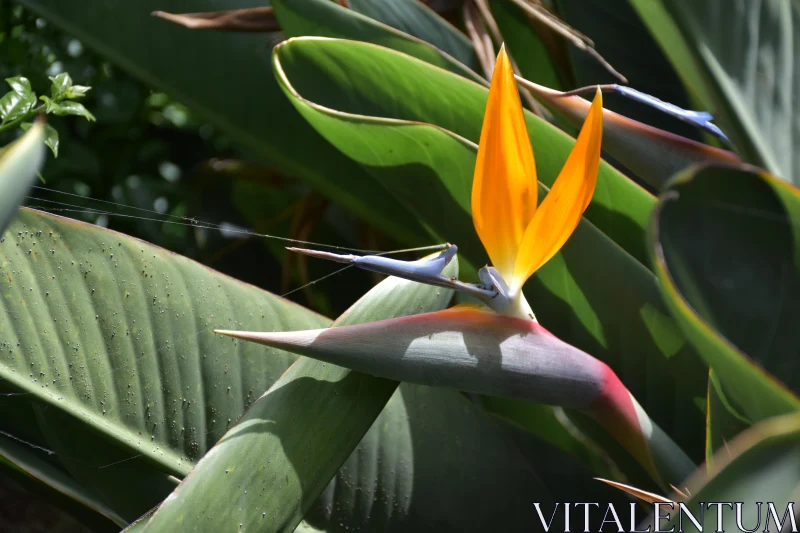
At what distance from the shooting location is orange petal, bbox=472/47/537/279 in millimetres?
365

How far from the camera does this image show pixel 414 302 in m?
0.46

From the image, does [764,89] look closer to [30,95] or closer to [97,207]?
[30,95]

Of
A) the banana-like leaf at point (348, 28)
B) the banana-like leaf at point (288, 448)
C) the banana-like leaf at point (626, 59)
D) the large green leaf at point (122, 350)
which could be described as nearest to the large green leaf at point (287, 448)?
the banana-like leaf at point (288, 448)

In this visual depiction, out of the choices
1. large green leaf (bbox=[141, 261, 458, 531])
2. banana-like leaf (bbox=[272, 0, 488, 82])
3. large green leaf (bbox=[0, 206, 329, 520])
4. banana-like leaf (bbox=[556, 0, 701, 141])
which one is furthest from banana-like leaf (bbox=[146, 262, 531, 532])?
banana-like leaf (bbox=[556, 0, 701, 141])

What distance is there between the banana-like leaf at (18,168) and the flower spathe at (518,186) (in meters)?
0.21

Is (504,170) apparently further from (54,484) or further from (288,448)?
(54,484)

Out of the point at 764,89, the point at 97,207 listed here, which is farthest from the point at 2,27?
the point at 764,89

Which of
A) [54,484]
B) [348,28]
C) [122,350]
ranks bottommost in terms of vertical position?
[54,484]

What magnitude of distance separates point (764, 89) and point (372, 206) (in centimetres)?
36

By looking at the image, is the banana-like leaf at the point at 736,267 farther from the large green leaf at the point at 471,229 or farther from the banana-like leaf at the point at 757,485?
the large green leaf at the point at 471,229

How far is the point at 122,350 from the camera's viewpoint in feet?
1.70

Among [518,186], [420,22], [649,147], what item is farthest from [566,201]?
[420,22]

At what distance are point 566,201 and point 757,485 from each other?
0.16 meters

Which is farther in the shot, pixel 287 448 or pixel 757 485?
pixel 287 448
